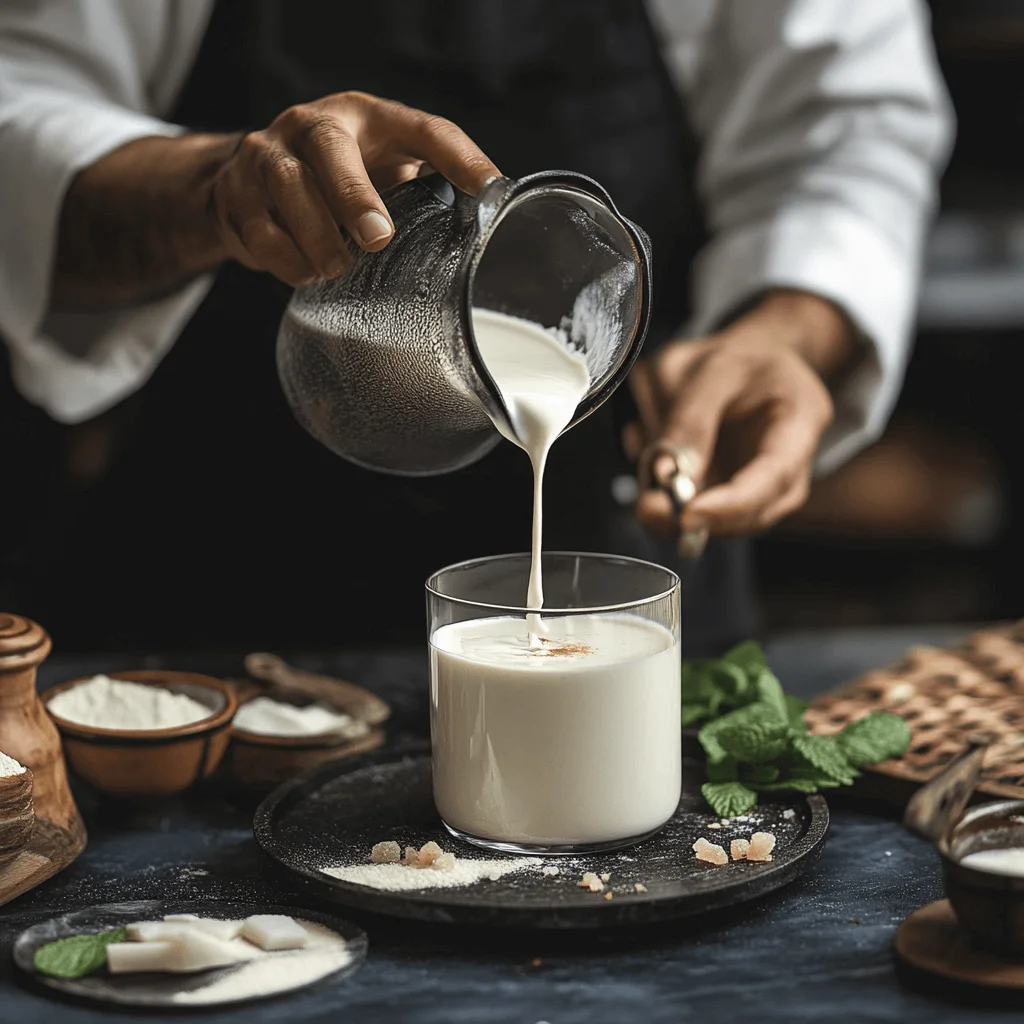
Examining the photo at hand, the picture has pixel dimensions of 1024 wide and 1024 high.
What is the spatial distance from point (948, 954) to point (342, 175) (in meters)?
0.63

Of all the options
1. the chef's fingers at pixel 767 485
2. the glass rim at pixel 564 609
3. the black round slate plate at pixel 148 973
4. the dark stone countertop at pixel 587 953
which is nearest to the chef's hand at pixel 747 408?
the chef's fingers at pixel 767 485

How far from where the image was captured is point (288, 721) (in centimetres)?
125

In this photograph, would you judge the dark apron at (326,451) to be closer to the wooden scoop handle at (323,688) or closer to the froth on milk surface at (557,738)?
the wooden scoop handle at (323,688)

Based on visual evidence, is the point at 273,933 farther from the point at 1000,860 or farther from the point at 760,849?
the point at 1000,860

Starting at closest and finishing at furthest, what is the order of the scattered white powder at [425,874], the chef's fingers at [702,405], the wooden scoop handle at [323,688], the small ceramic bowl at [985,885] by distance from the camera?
the small ceramic bowl at [985,885] < the scattered white powder at [425,874] < the wooden scoop handle at [323,688] < the chef's fingers at [702,405]

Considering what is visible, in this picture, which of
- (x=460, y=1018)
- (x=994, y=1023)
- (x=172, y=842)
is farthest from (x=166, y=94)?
(x=994, y=1023)

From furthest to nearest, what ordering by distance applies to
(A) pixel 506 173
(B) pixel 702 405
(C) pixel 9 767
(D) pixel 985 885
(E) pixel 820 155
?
(E) pixel 820 155 < (A) pixel 506 173 < (B) pixel 702 405 < (C) pixel 9 767 < (D) pixel 985 885

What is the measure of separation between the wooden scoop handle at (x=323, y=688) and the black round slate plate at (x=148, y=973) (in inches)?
14.4

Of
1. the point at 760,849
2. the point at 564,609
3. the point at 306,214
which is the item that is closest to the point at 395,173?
the point at 306,214

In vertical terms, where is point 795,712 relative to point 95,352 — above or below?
below

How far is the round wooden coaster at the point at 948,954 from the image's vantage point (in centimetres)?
83

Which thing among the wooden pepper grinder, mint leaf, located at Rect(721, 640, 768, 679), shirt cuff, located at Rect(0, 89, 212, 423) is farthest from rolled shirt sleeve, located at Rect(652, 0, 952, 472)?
the wooden pepper grinder

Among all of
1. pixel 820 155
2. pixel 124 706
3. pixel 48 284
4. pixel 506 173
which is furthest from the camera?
pixel 820 155

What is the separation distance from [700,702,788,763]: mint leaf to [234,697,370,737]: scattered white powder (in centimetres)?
32
